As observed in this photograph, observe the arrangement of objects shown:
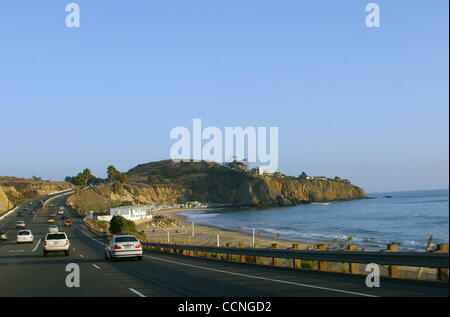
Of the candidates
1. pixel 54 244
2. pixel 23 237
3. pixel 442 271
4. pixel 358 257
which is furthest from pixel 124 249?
pixel 23 237

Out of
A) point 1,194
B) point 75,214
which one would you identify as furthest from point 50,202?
point 75,214

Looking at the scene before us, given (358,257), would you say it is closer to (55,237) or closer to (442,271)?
(442,271)

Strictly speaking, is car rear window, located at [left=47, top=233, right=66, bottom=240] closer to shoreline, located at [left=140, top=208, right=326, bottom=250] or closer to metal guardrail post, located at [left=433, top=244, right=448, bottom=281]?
shoreline, located at [left=140, top=208, right=326, bottom=250]

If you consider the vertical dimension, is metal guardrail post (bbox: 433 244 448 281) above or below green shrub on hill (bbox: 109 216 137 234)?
above

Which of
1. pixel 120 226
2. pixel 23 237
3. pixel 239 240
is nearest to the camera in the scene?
pixel 23 237

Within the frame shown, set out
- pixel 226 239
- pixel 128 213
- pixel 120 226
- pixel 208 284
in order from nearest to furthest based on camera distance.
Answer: pixel 208 284
pixel 226 239
pixel 120 226
pixel 128 213

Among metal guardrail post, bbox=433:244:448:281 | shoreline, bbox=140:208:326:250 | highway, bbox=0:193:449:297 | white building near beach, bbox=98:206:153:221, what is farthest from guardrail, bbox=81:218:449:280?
white building near beach, bbox=98:206:153:221

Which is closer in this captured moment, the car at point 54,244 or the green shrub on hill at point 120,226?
the car at point 54,244

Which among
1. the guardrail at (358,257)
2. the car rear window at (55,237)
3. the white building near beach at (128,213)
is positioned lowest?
the white building near beach at (128,213)

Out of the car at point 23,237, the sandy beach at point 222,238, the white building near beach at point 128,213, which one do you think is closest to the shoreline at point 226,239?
the sandy beach at point 222,238

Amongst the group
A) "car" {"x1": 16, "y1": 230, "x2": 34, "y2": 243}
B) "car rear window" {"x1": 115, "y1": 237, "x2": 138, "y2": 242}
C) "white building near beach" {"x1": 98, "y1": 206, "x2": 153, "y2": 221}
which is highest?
"car rear window" {"x1": 115, "y1": 237, "x2": 138, "y2": 242}

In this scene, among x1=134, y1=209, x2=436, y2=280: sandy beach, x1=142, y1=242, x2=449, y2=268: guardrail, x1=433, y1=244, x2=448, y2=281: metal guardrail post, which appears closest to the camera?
x1=142, y1=242, x2=449, y2=268: guardrail

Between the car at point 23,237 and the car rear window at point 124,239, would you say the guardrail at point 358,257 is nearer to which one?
the car rear window at point 124,239
